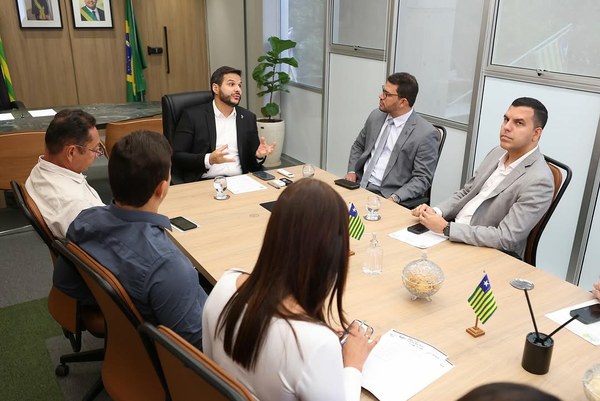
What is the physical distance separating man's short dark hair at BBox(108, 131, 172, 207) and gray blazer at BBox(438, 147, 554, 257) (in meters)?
1.32

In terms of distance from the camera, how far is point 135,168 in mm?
1564

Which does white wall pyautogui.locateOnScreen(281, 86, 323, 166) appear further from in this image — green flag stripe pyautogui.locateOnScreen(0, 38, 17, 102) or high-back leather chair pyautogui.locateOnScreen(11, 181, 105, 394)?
high-back leather chair pyautogui.locateOnScreen(11, 181, 105, 394)

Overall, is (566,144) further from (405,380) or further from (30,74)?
(30,74)

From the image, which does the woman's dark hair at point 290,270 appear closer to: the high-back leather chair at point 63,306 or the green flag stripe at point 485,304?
the green flag stripe at point 485,304

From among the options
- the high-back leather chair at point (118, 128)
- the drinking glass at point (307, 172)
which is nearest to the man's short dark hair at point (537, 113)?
the drinking glass at point (307, 172)

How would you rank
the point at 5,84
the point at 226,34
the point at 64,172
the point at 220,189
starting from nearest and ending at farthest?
the point at 64,172 < the point at 220,189 < the point at 5,84 < the point at 226,34

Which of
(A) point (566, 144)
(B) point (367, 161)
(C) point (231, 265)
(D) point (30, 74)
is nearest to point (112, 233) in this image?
(C) point (231, 265)

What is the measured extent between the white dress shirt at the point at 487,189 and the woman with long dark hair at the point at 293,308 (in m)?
1.57

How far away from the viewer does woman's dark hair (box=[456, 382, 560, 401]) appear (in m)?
0.62

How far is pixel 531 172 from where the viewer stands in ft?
7.55

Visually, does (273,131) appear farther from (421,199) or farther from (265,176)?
(421,199)

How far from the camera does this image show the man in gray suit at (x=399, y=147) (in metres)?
3.19

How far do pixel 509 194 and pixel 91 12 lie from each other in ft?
18.8

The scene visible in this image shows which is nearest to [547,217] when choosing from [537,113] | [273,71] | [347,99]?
[537,113]
